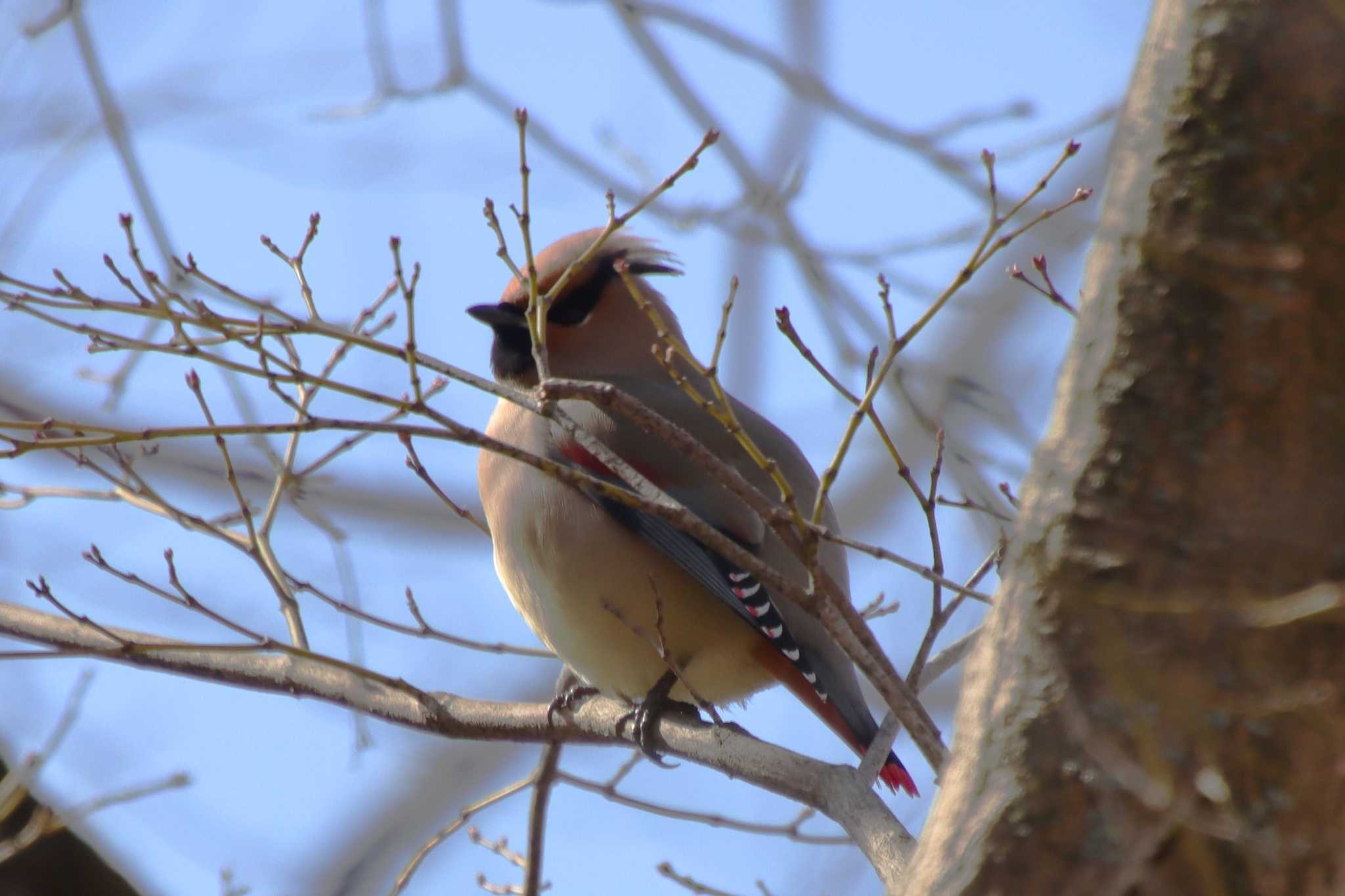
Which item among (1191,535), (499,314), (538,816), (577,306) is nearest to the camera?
(1191,535)

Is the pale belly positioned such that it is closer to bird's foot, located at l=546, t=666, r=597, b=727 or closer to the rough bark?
bird's foot, located at l=546, t=666, r=597, b=727

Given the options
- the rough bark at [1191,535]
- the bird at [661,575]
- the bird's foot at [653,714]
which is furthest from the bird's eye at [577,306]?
the rough bark at [1191,535]

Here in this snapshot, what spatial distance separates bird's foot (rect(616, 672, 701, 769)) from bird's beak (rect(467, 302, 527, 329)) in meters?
1.37

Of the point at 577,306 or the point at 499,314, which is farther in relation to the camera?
the point at 577,306

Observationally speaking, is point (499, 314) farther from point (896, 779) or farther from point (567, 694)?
point (896, 779)

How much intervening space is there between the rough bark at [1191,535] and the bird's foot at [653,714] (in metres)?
2.17

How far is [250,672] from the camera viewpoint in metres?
3.83

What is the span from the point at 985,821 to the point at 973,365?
467cm

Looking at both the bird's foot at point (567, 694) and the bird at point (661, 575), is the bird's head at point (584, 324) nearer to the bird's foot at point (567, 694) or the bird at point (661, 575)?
the bird at point (661, 575)

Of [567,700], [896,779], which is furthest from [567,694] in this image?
[896,779]

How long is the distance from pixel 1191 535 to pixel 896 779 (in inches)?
95.3

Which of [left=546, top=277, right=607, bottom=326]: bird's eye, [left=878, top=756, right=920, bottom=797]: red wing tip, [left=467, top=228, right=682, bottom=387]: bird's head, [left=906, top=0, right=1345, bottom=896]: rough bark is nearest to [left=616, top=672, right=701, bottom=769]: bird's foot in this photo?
[left=878, top=756, right=920, bottom=797]: red wing tip

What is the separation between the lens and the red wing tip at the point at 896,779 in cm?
401

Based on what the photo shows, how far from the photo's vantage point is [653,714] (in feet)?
13.3
